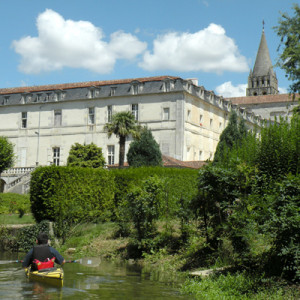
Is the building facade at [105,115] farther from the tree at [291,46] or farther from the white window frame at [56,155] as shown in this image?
the tree at [291,46]

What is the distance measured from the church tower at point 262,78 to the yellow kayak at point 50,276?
106m

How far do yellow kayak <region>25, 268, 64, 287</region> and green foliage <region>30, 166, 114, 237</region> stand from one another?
9.34 metres

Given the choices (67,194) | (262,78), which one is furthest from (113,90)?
(262,78)

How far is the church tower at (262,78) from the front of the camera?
115 meters

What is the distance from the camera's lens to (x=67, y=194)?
77.0 feet

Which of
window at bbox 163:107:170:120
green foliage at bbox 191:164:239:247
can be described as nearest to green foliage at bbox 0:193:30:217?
green foliage at bbox 191:164:239:247

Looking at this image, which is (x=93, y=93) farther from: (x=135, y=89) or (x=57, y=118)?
(x=57, y=118)

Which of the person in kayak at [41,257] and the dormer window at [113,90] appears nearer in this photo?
the person in kayak at [41,257]

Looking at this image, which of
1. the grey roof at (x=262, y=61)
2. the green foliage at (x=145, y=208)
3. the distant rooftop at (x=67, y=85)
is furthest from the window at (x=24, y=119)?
the grey roof at (x=262, y=61)

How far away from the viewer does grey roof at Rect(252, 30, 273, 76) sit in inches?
4350

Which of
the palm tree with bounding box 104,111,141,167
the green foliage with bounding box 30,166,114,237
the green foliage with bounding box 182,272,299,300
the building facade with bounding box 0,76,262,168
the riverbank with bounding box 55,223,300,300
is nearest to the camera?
the green foliage with bounding box 182,272,299,300

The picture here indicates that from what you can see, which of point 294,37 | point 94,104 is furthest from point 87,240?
point 94,104

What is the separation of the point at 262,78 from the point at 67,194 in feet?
339

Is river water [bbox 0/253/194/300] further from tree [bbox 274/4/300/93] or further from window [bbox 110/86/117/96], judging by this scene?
window [bbox 110/86/117/96]
